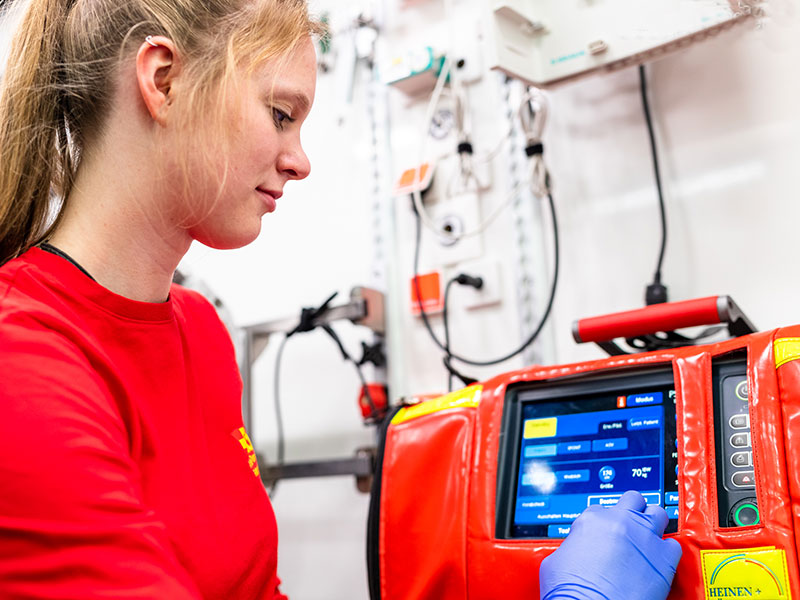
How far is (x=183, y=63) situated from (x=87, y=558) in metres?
0.48

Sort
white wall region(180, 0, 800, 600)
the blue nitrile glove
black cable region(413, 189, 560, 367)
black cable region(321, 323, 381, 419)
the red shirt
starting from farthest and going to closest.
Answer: black cable region(321, 323, 381, 419) → black cable region(413, 189, 560, 367) → white wall region(180, 0, 800, 600) → the blue nitrile glove → the red shirt

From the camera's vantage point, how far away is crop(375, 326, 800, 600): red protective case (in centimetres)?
74

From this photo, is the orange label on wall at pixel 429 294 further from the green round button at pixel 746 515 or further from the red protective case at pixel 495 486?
the green round button at pixel 746 515

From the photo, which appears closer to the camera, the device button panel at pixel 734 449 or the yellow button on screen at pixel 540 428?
the device button panel at pixel 734 449

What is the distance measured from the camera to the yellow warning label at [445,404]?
3.26 feet

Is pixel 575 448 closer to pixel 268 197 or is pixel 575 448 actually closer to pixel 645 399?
pixel 645 399

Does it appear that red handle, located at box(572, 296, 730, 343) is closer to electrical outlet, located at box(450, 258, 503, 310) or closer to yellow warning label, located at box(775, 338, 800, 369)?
yellow warning label, located at box(775, 338, 800, 369)

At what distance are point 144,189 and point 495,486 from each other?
0.53m

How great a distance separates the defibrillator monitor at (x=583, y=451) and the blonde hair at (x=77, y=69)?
1.74 feet

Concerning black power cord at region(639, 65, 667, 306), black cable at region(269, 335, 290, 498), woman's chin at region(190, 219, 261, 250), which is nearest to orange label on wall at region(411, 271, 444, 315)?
black cable at region(269, 335, 290, 498)

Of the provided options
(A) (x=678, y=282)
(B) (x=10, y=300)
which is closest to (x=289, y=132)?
(B) (x=10, y=300)

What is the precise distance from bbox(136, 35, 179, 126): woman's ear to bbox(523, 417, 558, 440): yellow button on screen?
56 cm

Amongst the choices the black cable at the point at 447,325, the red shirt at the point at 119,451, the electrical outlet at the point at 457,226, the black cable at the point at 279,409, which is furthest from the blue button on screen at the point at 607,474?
the black cable at the point at 279,409

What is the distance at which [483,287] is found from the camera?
1519 mm
